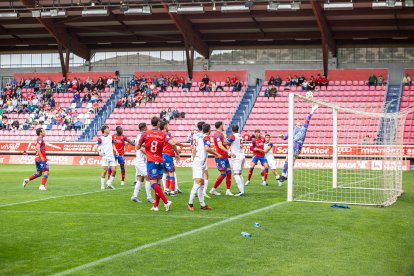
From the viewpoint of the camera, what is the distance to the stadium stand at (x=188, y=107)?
45844mm

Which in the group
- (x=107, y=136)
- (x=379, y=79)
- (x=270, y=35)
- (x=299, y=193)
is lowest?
(x=299, y=193)

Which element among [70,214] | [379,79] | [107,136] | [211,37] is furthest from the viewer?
[211,37]

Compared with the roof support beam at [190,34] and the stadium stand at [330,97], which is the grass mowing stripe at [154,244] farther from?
the roof support beam at [190,34]

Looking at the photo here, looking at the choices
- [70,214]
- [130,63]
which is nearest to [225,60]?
[130,63]

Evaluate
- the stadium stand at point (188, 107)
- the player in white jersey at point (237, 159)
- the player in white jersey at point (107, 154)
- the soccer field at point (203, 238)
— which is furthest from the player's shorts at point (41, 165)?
the stadium stand at point (188, 107)

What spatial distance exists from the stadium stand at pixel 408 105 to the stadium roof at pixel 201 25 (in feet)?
11.5

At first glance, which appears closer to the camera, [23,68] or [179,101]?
[179,101]

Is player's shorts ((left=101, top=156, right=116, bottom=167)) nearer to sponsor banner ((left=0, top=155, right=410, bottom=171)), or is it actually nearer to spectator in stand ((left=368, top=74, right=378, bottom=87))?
sponsor banner ((left=0, top=155, right=410, bottom=171))

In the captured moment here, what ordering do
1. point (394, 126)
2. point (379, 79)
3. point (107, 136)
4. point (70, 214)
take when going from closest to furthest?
point (70, 214) → point (394, 126) → point (107, 136) → point (379, 79)

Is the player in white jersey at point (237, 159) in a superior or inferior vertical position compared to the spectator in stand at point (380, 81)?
inferior

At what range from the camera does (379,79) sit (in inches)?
1816

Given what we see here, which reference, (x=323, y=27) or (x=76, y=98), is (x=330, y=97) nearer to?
(x=323, y=27)

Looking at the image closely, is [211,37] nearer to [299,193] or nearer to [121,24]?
[121,24]

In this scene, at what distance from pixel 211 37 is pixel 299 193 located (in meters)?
30.1
